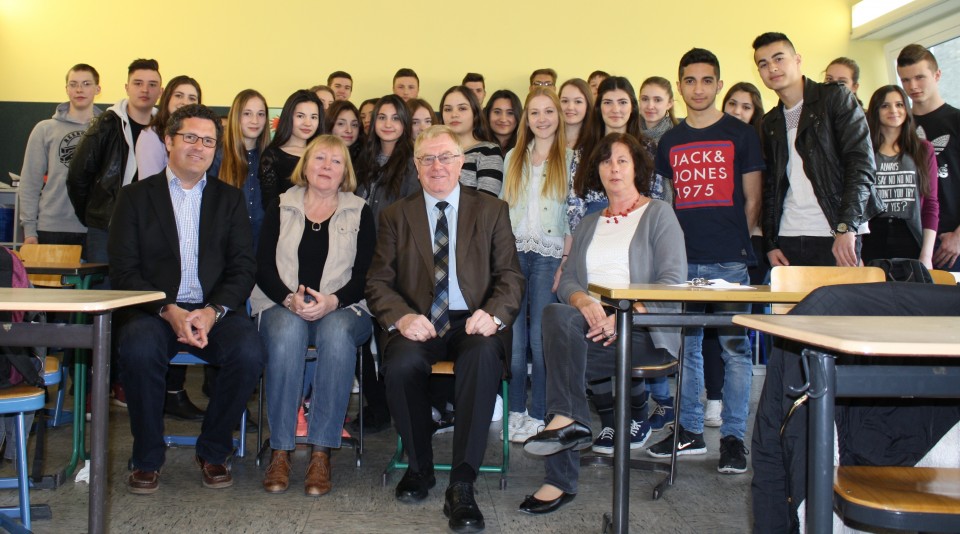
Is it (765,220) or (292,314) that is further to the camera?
(765,220)

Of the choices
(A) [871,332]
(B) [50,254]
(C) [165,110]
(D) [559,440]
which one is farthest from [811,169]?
(B) [50,254]

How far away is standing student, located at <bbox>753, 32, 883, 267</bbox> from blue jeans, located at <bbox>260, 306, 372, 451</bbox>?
6.23 feet

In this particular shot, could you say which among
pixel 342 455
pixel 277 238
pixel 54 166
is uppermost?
pixel 54 166

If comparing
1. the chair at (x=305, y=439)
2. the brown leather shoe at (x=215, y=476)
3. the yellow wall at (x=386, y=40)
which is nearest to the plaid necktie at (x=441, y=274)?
the chair at (x=305, y=439)

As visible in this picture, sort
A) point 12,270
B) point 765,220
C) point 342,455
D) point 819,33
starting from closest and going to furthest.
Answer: point 12,270 → point 342,455 → point 765,220 → point 819,33

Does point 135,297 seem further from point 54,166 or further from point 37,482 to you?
point 54,166

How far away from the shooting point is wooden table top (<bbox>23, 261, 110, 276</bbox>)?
307 cm

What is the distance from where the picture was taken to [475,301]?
281cm

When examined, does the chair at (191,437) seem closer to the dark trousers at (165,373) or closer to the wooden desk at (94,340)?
Result: the dark trousers at (165,373)

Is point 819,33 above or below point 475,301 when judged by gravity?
above

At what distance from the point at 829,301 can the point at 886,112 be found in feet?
8.13

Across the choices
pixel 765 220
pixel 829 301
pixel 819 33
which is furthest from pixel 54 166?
pixel 819 33

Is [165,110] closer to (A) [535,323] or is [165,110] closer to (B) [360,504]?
(A) [535,323]

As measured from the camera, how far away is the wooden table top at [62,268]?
10.1ft
